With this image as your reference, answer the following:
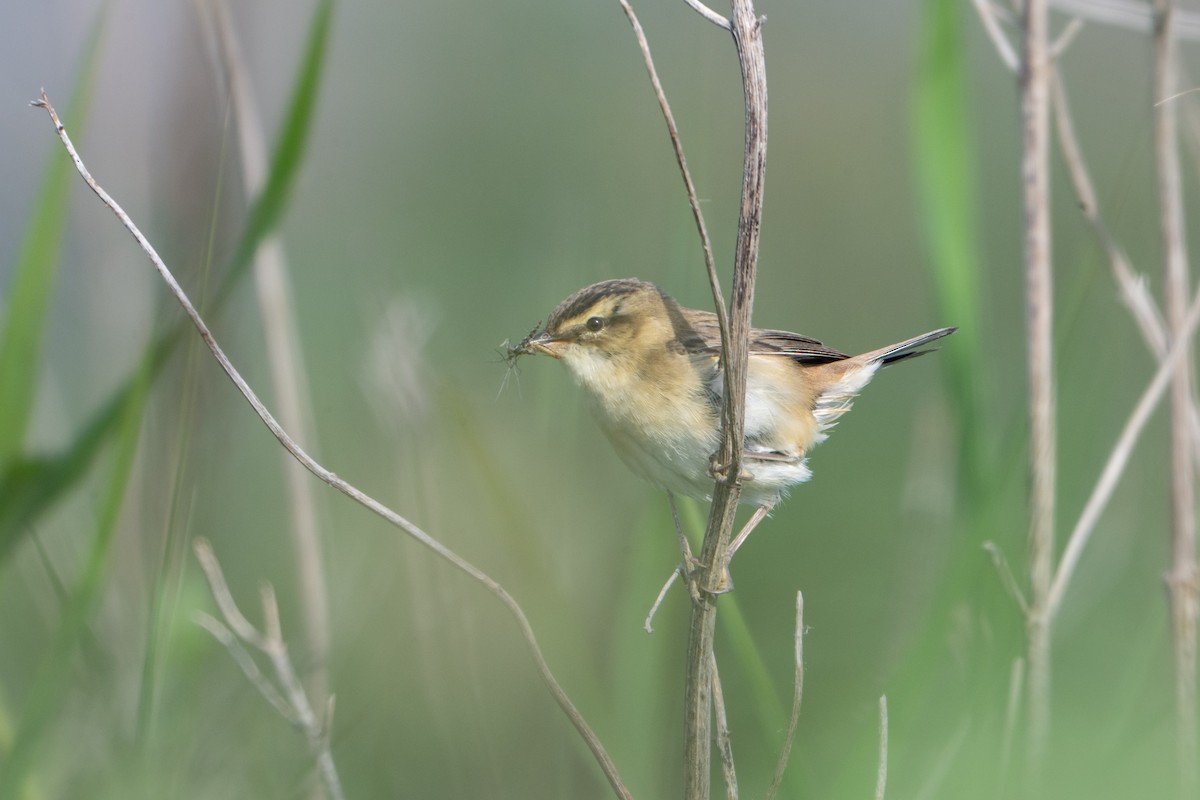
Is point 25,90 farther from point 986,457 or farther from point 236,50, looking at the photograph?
point 986,457

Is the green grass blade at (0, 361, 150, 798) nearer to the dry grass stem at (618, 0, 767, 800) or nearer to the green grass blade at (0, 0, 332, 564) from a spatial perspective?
the green grass blade at (0, 0, 332, 564)

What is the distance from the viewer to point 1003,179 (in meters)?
6.09

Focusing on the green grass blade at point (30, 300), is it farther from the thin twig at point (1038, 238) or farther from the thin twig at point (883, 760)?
the thin twig at point (1038, 238)

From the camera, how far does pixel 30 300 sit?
68.4 inches

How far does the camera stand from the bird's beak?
2.25m

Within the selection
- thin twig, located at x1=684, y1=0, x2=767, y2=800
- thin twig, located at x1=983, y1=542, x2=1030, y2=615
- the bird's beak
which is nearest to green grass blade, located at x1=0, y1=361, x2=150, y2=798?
the bird's beak

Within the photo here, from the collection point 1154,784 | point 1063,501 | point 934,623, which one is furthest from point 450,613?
point 1154,784

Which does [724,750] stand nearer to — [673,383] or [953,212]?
[673,383]

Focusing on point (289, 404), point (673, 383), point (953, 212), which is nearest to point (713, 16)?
point (953, 212)

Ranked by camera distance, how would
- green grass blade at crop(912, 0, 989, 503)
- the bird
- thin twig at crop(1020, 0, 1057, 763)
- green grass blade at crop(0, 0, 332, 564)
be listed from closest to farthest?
green grass blade at crop(0, 0, 332, 564) < green grass blade at crop(912, 0, 989, 503) < the bird < thin twig at crop(1020, 0, 1057, 763)

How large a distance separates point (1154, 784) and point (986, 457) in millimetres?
638

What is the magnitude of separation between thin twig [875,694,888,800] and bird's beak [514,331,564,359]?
1.03 m

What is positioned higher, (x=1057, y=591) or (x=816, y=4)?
(x=816, y=4)

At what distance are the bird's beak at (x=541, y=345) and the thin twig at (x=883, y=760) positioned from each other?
1.03 meters
